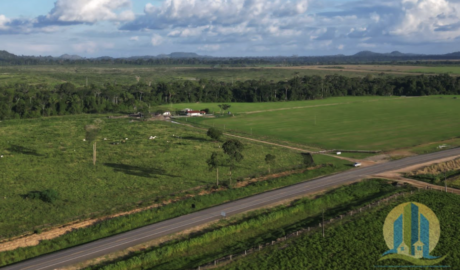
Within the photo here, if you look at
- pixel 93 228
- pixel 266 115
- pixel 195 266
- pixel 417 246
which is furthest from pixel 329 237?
pixel 266 115

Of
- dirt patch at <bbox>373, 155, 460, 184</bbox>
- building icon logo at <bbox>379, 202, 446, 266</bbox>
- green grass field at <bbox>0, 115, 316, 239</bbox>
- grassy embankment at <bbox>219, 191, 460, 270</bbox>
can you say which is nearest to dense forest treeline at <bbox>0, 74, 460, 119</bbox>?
green grass field at <bbox>0, 115, 316, 239</bbox>

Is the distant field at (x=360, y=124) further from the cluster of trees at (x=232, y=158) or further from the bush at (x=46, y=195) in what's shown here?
the bush at (x=46, y=195)

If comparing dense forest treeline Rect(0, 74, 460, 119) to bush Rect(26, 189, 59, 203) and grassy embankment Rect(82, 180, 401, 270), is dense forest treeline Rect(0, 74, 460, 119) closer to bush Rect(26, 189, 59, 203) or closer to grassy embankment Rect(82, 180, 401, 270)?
bush Rect(26, 189, 59, 203)

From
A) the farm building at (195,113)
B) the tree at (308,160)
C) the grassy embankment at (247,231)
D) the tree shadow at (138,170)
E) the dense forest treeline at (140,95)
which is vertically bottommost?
the grassy embankment at (247,231)

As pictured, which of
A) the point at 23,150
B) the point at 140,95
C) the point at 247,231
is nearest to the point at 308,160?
the point at 247,231

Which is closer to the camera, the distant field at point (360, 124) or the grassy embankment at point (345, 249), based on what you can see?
the grassy embankment at point (345, 249)

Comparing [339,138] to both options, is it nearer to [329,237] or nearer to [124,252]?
[329,237]

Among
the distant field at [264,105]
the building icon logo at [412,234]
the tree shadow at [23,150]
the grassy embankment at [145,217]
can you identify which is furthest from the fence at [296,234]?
the distant field at [264,105]
